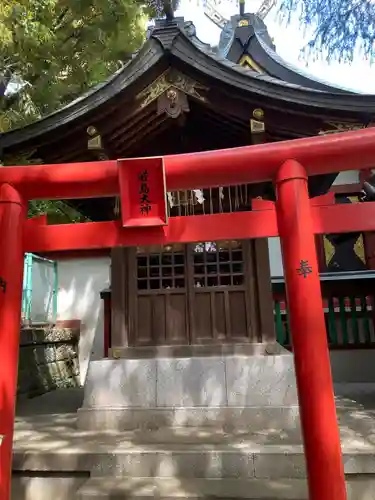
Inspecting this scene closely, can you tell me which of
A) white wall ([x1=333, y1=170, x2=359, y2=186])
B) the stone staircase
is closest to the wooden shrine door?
the stone staircase

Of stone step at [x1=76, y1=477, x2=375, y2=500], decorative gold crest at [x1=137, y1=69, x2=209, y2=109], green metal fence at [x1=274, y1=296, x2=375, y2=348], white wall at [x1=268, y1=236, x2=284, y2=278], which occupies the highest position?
decorative gold crest at [x1=137, y1=69, x2=209, y2=109]

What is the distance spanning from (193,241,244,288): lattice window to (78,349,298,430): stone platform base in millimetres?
1061

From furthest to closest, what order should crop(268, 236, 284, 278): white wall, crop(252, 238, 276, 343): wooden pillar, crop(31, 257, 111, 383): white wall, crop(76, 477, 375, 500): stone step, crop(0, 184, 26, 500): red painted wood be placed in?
crop(268, 236, 284, 278): white wall → crop(31, 257, 111, 383): white wall → crop(252, 238, 276, 343): wooden pillar → crop(76, 477, 375, 500): stone step → crop(0, 184, 26, 500): red painted wood

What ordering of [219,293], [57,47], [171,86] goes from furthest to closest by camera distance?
[57,47]
[219,293]
[171,86]

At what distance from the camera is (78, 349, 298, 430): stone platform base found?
5.16m

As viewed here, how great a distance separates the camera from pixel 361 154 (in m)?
3.28

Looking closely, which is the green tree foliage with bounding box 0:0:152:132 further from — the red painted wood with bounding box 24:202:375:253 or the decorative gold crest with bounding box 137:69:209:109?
the red painted wood with bounding box 24:202:375:253

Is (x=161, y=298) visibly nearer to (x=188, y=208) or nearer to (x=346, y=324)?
(x=188, y=208)

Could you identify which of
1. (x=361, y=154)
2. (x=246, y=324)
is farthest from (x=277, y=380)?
(x=361, y=154)

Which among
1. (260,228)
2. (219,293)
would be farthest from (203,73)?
(219,293)

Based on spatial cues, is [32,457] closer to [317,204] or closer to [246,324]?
[246,324]

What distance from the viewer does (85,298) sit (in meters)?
10.1

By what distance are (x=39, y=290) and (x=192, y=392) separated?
5.39 meters

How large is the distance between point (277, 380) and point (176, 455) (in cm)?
181
